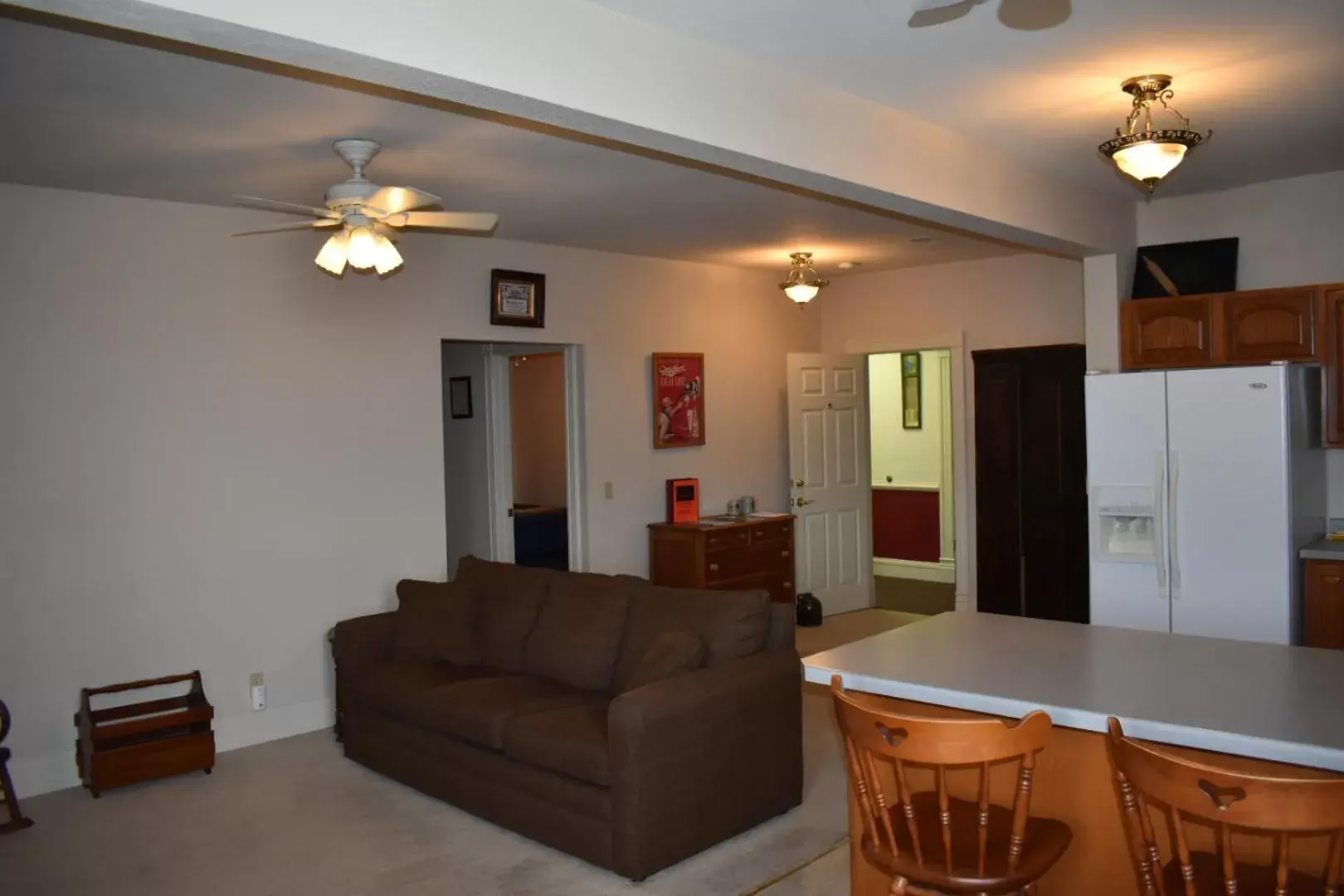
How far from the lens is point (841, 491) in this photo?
7934mm

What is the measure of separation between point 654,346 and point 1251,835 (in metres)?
5.13

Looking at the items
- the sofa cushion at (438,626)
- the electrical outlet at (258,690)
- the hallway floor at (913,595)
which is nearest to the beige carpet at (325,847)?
the electrical outlet at (258,690)

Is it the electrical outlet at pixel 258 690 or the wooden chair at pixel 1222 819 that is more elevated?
the wooden chair at pixel 1222 819

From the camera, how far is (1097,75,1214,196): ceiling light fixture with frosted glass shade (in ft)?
11.2

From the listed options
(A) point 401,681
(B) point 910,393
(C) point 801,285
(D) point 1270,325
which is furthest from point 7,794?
(B) point 910,393

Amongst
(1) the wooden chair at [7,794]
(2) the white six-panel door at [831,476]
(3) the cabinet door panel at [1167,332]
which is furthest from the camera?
(2) the white six-panel door at [831,476]

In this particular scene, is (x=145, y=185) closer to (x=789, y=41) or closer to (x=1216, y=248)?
(x=789, y=41)

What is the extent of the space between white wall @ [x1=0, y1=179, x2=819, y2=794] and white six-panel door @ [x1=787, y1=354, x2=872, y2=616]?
2248mm

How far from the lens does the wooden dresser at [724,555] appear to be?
6.63 meters

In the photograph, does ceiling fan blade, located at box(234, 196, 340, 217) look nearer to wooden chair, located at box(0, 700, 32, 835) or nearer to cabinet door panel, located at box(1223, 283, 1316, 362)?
wooden chair, located at box(0, 700, 32, 835)

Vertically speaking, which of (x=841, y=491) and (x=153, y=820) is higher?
(x=841, y=491)

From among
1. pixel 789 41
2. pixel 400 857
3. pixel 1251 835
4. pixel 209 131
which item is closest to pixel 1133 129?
pixel 789 41

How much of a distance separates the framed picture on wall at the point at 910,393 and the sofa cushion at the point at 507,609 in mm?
5503

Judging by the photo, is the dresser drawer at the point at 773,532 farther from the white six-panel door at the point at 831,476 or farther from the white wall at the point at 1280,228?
the white wall at the point at 1280,228
